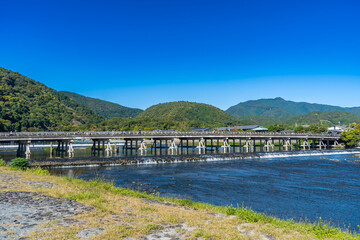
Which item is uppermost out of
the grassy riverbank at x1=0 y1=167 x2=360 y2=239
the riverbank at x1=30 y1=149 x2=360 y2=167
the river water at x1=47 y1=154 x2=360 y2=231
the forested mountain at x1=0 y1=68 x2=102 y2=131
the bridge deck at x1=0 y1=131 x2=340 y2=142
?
the forested mountain at x1=0 y1=68 x2=102 y2=131

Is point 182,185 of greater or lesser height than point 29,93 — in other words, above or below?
below

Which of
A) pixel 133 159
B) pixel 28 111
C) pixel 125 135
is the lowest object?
pixel 133 159

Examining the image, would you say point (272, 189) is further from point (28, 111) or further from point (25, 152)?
point (28, 111)

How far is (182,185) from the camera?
83.4 ft

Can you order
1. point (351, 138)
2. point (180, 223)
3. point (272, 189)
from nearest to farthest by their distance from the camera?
point (180, 223) < point (272, 189) < point (351, 138)

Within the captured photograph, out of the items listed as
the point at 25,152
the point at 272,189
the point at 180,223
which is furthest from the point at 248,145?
the point at 180,223

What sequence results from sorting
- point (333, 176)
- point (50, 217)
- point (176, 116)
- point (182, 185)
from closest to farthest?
point (50, 217) < point (182, 185) < point (333, 176) < point (176, 116)

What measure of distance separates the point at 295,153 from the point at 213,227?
52726 millimetres

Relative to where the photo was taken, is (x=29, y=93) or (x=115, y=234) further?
(x=29, y=93)

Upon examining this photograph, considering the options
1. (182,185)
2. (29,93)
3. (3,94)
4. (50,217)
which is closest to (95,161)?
(182,185)

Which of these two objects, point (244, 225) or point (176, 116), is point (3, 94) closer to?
point (176, 116)

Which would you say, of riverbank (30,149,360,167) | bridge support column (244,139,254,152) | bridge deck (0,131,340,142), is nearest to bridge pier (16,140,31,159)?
bridge deck (0,131,340,142)

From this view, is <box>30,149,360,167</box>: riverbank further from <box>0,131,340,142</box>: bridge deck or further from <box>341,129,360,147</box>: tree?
<box>341,129,360,147</box>: tree

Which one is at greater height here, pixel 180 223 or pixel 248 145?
pixel 180 223
